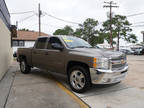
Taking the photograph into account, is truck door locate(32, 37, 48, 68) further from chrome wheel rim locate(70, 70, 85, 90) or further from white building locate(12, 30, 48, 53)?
white building locate(12, 30, 48, 53)

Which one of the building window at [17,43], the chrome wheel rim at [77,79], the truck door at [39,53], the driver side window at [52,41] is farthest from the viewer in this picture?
the building window at [17,43]

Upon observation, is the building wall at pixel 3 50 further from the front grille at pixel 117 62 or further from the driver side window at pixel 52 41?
the front grille at pixel 117 62

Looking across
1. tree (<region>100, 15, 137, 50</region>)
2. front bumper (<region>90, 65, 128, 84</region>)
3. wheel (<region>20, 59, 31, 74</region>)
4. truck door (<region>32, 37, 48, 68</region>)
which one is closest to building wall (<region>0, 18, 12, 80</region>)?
wheel (<region>20, 59, 31, 74</region>)

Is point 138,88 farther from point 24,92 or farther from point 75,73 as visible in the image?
point 24,92

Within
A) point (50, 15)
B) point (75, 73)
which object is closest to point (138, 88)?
point (75, 73)

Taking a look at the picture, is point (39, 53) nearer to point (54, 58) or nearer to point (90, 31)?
point (54, 58)

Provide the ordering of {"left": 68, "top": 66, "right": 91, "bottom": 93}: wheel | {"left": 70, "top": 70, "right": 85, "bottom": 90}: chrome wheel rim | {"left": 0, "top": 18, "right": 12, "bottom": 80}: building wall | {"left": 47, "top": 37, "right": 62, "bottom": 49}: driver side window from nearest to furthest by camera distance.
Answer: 1. {"left": 68, "top": 66, "right": 91, "bottom": 93}: wheel
2. {"left": 70, "top": 70, "right": 85, "bottom": 90}: chrome wheel rim
3. {"left": 47, "top": 37, "right": 62, "bottom": 49}: driver side window
4. {"left": 0, "top": 18, "right": 12, "bottom": 80}: building wall

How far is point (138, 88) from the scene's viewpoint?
14.6ft

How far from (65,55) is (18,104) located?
6.63ft

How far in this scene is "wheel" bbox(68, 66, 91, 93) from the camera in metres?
3.63

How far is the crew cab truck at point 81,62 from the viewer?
3410mm

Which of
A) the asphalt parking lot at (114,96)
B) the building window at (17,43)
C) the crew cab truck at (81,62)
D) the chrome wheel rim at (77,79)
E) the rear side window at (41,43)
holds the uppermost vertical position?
the building window at (17,43)

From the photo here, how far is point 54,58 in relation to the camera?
182 inches

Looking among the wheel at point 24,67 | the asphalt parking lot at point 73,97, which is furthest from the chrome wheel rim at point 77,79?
the wheel at point 24,67
